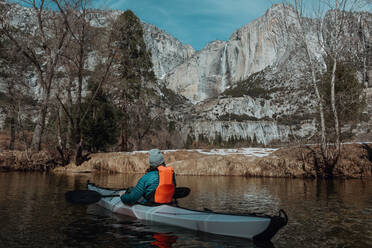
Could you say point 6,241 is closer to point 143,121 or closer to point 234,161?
point 234,161

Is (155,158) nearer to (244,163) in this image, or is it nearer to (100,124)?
(244,163)

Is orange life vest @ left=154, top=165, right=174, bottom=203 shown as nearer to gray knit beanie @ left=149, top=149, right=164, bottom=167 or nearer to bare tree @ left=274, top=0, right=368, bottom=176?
gray knit beanie @ left=149, top=149, right=164, bottom=167

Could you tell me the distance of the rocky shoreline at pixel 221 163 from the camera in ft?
47.5

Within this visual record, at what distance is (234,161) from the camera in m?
16.4

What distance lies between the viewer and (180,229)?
536cm

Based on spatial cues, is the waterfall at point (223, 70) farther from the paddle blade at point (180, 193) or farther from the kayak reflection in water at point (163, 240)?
the kayak reflection in water at point (163, 240)

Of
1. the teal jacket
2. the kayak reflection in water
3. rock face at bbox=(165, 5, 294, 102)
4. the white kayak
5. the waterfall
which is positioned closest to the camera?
the white kayak

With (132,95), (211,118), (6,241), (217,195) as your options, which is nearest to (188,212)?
(6,241)

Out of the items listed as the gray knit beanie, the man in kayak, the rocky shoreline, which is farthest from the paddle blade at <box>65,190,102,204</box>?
the rocky shoreline

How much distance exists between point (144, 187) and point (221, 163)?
10781 millimetres

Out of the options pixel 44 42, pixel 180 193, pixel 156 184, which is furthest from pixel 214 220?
pixel 44 42

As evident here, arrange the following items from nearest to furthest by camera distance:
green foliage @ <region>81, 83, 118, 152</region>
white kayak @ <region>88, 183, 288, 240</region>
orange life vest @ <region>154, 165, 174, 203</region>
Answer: white kayak @ <region>88, 183, 288, 240</region> < orange life vest @ <region>154, 165, 174, 203</region> < green foliage @ <region>81, 83, 118, 152</region>

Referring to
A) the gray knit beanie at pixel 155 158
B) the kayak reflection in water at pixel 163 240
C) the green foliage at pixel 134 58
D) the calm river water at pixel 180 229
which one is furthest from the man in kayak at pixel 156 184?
the green foliage at pixel 134 58

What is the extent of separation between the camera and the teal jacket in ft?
19.7
